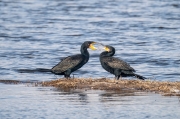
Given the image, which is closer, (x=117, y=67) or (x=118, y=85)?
(x=118, y=85)

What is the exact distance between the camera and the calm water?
14414 mm

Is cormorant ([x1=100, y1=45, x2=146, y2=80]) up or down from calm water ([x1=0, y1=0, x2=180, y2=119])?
up

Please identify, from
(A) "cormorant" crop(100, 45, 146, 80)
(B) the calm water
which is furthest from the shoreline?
(A) "cormorant" crop(100, 45, 146, 80)

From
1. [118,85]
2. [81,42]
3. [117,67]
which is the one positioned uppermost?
[117,67]

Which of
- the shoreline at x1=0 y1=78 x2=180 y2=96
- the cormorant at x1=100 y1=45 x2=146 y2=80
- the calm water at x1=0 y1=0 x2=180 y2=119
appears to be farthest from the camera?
the cormorant at x1=100 y1=45 x2=146 y2=80

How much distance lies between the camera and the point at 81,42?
31391mm

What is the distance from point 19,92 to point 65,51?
12.1 metres

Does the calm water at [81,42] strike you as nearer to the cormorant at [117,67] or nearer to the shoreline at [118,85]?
the shoreline at [118,85]

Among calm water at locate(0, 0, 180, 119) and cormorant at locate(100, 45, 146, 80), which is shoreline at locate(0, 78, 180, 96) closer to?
calm water at locate(0, 0, 180, 119)

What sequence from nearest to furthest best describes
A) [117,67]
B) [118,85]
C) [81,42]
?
1. [118,85]
2. [117,67]
3. [81,42]

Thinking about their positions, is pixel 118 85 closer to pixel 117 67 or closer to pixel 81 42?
pixel 117 67

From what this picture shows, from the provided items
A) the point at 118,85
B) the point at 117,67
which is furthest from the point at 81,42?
the point at 118,85

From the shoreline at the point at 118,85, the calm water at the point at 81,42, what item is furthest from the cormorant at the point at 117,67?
the calm water at the point at 81,42

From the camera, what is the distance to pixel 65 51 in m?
28.5
